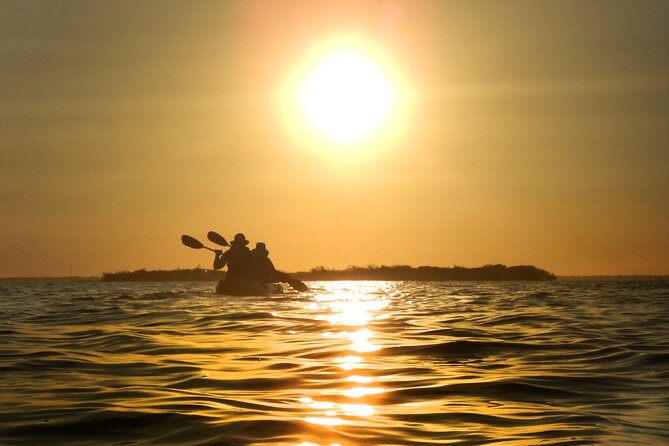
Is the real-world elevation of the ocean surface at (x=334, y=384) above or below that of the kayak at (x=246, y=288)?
below

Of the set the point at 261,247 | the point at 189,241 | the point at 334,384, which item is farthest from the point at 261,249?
the point at 334,384

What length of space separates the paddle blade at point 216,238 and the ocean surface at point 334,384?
1707 cm

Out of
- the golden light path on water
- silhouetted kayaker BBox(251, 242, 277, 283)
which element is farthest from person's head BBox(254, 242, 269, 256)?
the golden light path on water

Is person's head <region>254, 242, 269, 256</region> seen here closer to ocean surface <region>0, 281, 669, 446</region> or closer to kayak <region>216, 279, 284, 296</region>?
kayak <region>216, 279, 284, 296</region>

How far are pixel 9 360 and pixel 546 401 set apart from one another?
7.34 meters

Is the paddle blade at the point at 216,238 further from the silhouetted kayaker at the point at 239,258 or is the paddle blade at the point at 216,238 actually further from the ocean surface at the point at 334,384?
the ocean surface at the point at 334,384

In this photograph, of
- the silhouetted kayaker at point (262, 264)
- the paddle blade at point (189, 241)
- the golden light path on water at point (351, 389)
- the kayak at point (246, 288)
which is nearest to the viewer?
the golden light path on water at point (351, 389)

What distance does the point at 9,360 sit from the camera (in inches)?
438

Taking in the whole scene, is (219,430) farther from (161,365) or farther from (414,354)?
(414,354)

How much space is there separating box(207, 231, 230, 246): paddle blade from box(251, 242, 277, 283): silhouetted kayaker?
1731 mm

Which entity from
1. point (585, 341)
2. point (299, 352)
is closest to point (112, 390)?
point (299, 352)

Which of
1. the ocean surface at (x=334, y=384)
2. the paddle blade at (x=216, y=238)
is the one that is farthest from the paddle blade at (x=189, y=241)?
the ocean surface at (x=334, y=384)

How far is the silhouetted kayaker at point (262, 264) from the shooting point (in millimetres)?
32750

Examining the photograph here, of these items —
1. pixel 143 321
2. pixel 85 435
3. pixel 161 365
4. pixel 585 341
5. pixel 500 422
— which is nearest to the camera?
pixel 85 435
